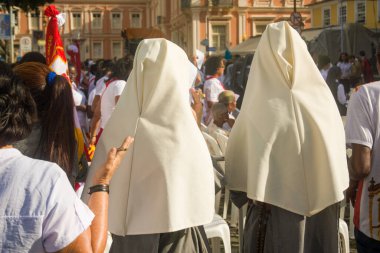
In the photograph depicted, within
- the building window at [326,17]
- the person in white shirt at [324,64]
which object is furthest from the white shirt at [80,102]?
the building window at [326,17]

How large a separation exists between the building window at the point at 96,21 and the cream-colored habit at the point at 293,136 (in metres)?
77.3

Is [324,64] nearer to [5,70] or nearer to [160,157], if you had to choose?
[160,157]

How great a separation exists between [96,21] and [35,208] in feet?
260

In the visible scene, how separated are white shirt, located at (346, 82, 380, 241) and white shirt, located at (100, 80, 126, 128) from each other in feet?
10.2

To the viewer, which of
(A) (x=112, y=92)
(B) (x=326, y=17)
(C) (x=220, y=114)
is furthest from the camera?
(B) (x=326, y=17)

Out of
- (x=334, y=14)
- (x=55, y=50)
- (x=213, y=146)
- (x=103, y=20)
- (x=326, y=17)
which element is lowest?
(x=213, y=146)

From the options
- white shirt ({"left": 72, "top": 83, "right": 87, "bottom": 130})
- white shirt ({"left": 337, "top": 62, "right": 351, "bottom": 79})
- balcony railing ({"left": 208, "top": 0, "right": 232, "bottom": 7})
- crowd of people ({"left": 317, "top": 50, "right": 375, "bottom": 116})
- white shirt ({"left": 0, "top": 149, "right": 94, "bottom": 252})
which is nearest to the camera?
white shirt ({"left": 0, "top": 149, "right": 94, "bottom": 252})

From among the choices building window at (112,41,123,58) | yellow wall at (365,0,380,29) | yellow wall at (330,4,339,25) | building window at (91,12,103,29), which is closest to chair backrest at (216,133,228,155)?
yellow wall at (365,0,380,29)

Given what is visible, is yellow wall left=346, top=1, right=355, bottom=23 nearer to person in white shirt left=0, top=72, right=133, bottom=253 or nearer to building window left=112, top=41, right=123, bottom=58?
person in white shirt left=0, top=72, right=133, bottom=253

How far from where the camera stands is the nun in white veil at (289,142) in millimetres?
3135

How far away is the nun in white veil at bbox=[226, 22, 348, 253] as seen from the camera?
3.13m

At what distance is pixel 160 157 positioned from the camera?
2830mm

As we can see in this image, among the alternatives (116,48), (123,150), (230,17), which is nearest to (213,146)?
(123,150)

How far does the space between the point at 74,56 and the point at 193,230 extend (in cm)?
1110
